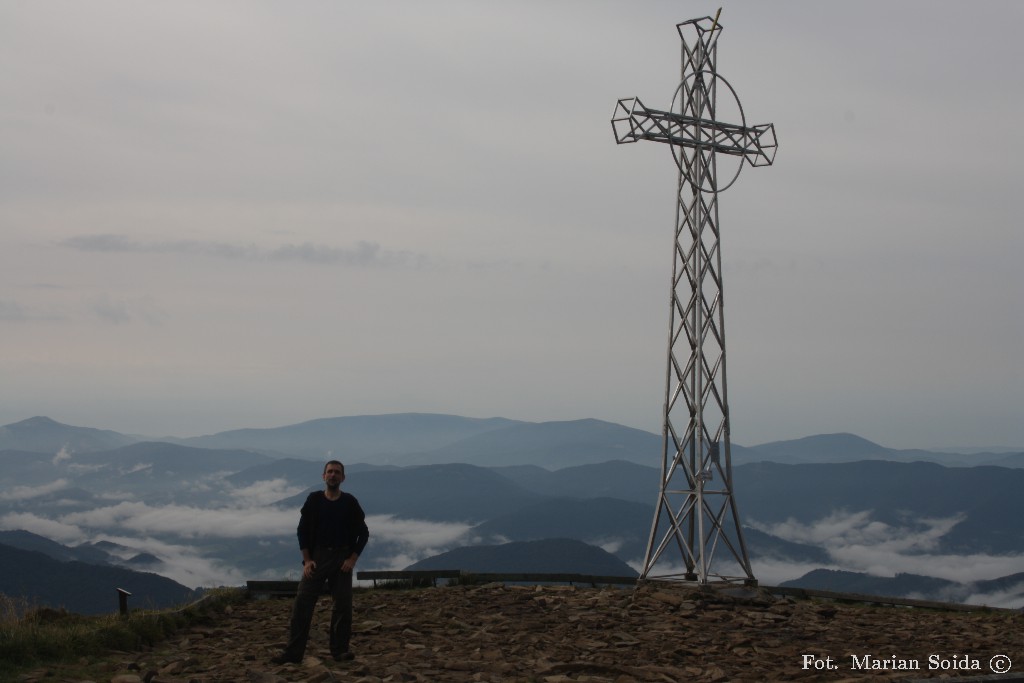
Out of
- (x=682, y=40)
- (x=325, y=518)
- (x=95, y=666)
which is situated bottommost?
(x=95, y=666)

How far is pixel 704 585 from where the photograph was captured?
905 inches

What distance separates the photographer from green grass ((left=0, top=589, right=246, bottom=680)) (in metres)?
14.5

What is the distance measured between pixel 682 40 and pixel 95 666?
18.2 m

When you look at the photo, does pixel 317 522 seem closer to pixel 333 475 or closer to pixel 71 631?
pixel 333 475

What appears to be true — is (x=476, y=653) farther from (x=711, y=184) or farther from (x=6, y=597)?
(x=711, y=184)

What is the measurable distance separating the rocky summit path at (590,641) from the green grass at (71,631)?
37cm

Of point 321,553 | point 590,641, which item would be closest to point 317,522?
point 321,553

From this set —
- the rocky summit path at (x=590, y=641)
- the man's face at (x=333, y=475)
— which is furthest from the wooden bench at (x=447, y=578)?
the man's face at (x=333, y=475)

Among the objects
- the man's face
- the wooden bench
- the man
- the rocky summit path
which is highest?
the man's face

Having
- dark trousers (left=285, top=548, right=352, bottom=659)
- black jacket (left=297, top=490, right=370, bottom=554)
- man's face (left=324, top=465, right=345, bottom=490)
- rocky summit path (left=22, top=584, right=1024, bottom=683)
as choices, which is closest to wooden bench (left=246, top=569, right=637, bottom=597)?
rocky summit path (left=22, top=584, right=1024, bottom=683)

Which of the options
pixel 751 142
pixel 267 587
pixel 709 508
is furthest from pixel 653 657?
pixel 751 142

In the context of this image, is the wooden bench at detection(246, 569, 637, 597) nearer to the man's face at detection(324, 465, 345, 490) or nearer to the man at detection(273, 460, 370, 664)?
the man at detection(273, 460, 370, 664)

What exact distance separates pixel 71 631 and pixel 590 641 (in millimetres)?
7693

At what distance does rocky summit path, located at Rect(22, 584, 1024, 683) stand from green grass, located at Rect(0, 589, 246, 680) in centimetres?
37
